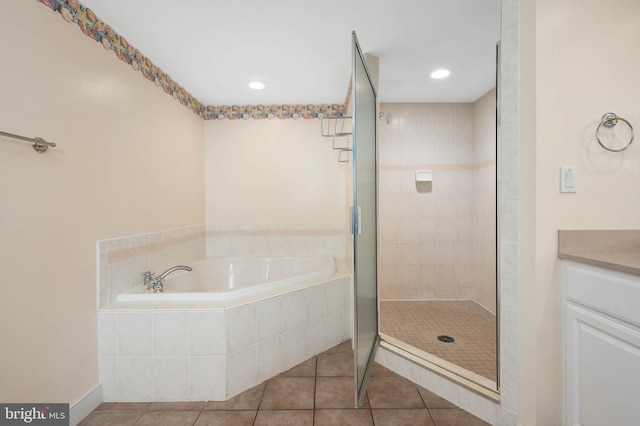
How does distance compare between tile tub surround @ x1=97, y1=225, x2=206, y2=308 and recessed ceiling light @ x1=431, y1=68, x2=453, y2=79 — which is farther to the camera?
recessed ceiling light @ x1=431, y1=68, x2=453, y2=79

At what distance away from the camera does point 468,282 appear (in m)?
3.15

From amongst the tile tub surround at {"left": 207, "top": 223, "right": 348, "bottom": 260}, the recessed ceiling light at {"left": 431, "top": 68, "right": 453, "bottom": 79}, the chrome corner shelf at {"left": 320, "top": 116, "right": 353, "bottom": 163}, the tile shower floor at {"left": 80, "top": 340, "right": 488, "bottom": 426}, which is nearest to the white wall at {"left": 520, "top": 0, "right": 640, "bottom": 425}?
the tile shower floor at {"left": 80, "top": 340, "right": 488, "bottom": 426}

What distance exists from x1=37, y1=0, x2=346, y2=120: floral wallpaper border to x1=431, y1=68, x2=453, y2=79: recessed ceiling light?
972 mm

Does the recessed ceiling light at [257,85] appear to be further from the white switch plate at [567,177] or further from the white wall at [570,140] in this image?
the white switch plate at [567,177]

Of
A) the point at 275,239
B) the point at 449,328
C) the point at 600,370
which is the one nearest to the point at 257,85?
the point at 275,239

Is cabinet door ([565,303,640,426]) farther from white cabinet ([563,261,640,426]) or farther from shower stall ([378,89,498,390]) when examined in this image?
shower stall ([378,89,498,390])

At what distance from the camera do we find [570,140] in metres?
1.21

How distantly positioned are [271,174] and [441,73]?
194 cm

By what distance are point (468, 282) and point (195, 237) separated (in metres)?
3.03

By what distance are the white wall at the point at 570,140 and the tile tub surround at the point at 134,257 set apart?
2271 mm

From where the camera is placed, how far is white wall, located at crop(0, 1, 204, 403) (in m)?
1.20

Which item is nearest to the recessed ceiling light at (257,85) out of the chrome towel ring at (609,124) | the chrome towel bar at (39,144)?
the chrome towel bar at (39,144)

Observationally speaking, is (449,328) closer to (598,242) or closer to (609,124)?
(598,242)

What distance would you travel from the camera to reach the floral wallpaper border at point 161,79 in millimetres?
1531
